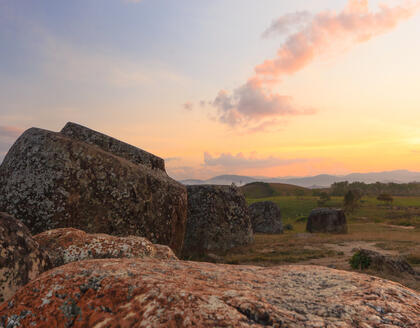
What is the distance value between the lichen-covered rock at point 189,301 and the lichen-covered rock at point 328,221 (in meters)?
27.9

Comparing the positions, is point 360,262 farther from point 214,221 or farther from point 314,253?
point 214,221

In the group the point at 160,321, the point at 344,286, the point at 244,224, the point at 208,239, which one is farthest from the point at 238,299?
the point at 244,224

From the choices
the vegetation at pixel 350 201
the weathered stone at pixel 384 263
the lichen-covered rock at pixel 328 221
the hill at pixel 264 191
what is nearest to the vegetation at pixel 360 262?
the weathered stone at pixel 384 263

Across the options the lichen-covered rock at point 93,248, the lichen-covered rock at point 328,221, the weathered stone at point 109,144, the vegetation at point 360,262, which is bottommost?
the lichen-covered rock at point 328,221

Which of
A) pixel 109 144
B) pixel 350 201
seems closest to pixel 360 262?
pixel 109 144

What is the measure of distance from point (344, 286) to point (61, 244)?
388 centimetres

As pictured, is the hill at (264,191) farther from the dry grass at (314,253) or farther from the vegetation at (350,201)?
the dry grass at (314,253)

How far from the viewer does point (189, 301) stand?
2.04 meters

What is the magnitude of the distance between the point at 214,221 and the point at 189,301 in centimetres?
1431

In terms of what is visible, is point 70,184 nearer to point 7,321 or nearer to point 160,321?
point 7,321

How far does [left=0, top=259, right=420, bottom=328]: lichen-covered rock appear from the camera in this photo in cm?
199

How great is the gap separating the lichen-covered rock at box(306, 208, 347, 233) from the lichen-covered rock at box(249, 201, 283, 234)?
301 centimetres

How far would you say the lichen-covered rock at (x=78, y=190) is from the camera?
7.96 meters

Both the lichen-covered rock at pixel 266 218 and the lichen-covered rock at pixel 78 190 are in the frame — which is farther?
the lichen-covered rock at pixel 266 218
